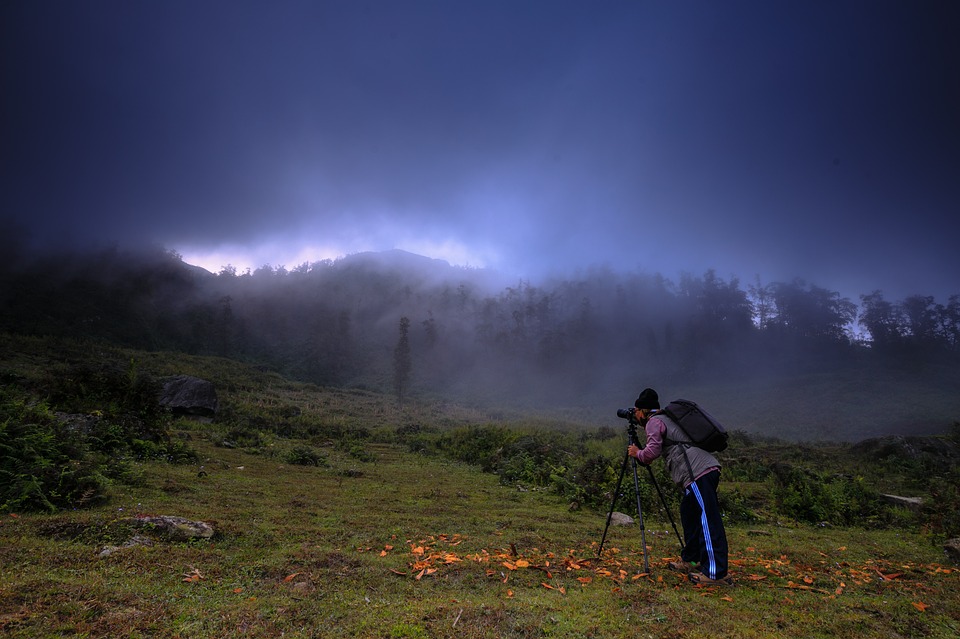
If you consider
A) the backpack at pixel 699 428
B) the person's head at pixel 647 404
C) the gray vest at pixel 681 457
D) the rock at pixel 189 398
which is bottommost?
the rock at pixel 189 398

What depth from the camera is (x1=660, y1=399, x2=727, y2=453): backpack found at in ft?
19.4

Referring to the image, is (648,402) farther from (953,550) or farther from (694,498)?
(953,550)

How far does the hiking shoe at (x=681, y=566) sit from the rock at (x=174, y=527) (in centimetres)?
736

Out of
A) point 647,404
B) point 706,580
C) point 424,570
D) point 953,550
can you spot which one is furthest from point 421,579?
point 953,550

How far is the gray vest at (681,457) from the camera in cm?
589

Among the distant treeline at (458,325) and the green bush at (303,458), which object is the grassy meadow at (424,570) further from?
the distant treeline at (458,325)

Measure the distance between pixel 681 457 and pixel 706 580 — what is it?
1.60 metres

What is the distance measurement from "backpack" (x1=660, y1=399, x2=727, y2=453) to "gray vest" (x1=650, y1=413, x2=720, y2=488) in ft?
0.26

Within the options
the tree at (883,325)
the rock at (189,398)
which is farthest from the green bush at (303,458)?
the tree at (883,325)

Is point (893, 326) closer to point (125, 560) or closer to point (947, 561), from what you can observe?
point (947, 561)

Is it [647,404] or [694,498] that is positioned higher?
[647,404]

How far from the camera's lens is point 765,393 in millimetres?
63219

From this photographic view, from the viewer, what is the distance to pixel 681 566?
235 inches

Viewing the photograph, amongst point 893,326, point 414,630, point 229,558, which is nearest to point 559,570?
point 414,630
